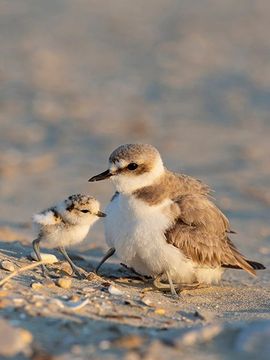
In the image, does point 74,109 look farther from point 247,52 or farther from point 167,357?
point 167,357

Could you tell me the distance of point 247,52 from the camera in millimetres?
15375

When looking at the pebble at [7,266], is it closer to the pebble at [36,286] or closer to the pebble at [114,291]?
the pebble at [36,286]

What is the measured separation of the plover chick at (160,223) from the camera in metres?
5.80

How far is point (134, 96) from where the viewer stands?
43.1ft

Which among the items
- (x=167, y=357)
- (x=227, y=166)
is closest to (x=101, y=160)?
(x=227, y=166)

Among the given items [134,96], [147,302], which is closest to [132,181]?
[147,302]

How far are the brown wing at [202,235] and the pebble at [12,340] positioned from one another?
1.86 meters

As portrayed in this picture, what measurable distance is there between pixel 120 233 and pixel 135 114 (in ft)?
22.2

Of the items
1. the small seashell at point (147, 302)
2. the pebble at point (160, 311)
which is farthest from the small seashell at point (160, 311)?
the small seashell at point (147, 302)

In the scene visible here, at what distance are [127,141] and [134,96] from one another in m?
2.02

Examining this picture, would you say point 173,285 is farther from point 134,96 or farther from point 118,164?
point 134,96

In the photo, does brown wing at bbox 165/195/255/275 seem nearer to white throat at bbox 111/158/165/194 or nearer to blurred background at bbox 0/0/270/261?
white throat at bbox 111/158/165/194

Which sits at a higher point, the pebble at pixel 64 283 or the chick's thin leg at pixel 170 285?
the chick's thin leg at pixel 170 285

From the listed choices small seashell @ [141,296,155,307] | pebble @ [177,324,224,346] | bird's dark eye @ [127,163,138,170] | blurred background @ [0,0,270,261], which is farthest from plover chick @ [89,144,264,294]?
blurred background @ [0,0,270,261]
